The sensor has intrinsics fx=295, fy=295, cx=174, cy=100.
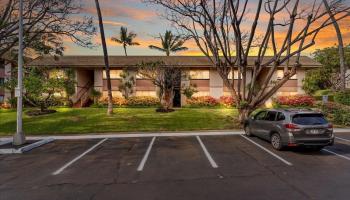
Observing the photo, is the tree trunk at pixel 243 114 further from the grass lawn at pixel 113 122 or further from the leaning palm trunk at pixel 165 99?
the leaning palm trunk at pixel 165 99

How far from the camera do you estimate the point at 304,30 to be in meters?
19.3

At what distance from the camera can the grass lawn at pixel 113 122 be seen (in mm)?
19344

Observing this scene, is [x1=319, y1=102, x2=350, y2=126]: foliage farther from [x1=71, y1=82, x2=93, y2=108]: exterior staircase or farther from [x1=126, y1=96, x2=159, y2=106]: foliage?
[x1=71, y1=82, x2=93, y2=108]: exterior staircase

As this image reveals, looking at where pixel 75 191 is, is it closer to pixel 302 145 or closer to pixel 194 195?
pixel 194 195

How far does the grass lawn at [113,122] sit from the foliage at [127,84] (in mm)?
6527

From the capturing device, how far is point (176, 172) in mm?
9141

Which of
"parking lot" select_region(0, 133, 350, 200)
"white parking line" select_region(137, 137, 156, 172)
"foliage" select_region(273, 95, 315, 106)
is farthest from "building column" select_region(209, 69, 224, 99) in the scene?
"white parking line" select_region(137, 137, 156, 172)

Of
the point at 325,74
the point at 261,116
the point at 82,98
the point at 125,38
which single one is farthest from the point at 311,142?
the point at 125,38

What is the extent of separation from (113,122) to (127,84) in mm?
10469

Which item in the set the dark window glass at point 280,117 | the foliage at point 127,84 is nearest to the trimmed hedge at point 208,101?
the foliage at point 127,84

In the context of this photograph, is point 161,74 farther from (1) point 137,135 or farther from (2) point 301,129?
(2) point 301,129

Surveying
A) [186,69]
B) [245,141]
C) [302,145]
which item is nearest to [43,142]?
[245,141]

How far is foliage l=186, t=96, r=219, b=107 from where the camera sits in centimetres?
3189

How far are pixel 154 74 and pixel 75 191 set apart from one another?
1990 cm
